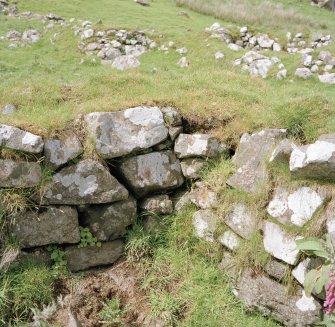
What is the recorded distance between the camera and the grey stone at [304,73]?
40.3 ft

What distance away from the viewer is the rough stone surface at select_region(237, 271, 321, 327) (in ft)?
19.2

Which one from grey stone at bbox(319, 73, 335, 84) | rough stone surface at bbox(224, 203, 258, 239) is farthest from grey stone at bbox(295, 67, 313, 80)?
rough stone surface at bbox(224, 203, 258, 239)

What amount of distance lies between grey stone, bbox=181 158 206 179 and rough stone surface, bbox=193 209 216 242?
0.74 metres

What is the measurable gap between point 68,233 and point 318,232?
415 centimetres

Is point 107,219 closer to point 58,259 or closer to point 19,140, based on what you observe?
point 58,259

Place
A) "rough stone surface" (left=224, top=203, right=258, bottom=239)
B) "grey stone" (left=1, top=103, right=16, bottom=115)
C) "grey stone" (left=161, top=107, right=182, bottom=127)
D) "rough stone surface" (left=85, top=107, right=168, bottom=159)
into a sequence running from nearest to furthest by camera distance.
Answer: "rough stone surface" (left=224, top=203, right=258, bottom=239) < "rough stone surface" (left=85, top=107, right=168, bottom=159) < "grey stone" (left=161, top=107, right=182, bottom=127) < "grey stone" (left=1, top=103, right=16, bottom=115)

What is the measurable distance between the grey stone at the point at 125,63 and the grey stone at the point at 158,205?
6.87m

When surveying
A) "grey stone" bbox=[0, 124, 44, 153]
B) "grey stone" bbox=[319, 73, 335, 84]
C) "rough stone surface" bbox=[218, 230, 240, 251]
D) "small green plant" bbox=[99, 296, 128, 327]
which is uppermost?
"grey stone" bbox=[0, 124, 44, 153]

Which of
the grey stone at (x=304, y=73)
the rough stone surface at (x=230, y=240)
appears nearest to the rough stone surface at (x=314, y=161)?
the rough stone surface at (x=230, y=240)

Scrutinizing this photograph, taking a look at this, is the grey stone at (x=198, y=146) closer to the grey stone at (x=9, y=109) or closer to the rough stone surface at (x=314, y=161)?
the rough stone surface at (x=314, y=161)

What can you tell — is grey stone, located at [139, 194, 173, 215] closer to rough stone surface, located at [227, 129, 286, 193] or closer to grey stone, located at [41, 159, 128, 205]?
grey stone, located at [41, 159, 128, 205]

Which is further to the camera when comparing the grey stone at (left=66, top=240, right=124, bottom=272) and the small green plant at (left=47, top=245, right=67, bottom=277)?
the grey stone at (left=66, top=240, right=124, bottom=272)

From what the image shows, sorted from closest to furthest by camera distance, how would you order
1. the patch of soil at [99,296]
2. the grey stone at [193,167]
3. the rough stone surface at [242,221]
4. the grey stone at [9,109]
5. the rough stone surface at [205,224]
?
the patch of soil at [99,296]
the rough stone surface at [242,221]
the rough stone surface at [205,224]
the grey stone at [193,167]
the grey stone at [9,109]

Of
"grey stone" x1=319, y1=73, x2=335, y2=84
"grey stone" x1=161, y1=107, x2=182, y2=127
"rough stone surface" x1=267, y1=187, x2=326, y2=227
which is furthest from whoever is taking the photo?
"grey stone" x1=319, y1=73, x2=335, y2=84
